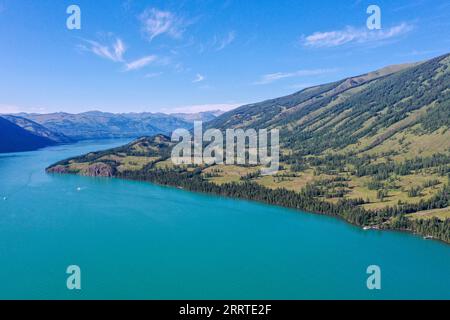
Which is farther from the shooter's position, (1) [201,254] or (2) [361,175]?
(2) [361,175]

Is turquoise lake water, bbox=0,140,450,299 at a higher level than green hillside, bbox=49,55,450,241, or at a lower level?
lower

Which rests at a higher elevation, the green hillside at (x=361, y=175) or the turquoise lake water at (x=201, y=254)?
the green hillside at (x=361, y=175)

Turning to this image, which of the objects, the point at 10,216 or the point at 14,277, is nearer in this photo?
the point at 14,277

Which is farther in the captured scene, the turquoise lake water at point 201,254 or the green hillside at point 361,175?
the green hillside at point 361,175

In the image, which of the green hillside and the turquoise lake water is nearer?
the turquoise lake water

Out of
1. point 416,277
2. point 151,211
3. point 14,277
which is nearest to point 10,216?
point 151,211

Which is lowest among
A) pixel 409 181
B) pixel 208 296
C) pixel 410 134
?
pixel 208 296

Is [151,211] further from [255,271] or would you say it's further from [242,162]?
[242,162]

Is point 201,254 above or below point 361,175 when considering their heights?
below
